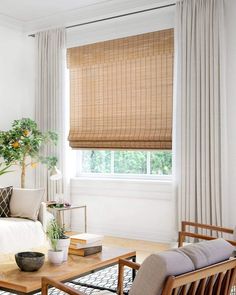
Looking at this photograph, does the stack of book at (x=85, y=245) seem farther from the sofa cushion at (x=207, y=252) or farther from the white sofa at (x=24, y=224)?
the sofa cushion at (x=207, y=252)

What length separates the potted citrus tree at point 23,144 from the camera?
6.07m

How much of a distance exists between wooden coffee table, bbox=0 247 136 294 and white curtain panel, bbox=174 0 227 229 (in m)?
1.83

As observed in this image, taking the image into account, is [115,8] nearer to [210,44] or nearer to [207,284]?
[210,44]

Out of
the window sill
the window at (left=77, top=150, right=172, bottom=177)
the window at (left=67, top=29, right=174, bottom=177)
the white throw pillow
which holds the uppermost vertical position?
the window at (left=67, top=29, right=174, bottom=177)

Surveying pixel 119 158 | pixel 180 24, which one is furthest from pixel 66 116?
pixel 180 24

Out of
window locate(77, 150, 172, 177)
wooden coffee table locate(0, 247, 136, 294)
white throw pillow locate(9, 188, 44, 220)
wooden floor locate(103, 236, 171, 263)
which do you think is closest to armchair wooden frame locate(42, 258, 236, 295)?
wooden coffee table locate(0, 247, 136, 294)

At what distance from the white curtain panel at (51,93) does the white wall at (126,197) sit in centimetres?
22

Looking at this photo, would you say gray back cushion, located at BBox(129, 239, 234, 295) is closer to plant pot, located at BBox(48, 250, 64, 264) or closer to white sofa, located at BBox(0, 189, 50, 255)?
plant pot, located at BBox(48, 250, 64, 264)

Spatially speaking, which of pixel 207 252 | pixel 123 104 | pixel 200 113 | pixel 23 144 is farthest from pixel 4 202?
pixel 207 252

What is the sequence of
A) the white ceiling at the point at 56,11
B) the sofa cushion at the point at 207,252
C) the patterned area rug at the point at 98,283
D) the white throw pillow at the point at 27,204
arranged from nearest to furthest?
the sofa cushion at the point at 207,252 → the patterned area rug at the point at 98,283 → the white throw pillow at the point at 27,204 → the white ceiling at the point at 56,11

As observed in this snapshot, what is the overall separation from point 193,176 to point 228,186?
0.42m

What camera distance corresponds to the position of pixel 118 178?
6.32m

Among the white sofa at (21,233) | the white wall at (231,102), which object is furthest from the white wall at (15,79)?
the white wall at (231,102)

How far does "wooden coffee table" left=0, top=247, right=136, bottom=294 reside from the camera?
2.72 metres
